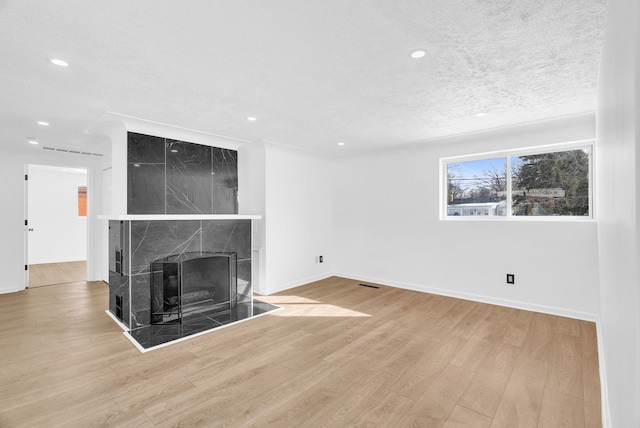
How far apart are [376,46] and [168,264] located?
3210 millimetres

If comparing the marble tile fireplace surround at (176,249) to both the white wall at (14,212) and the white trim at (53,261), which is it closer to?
the white wall at (14,212)

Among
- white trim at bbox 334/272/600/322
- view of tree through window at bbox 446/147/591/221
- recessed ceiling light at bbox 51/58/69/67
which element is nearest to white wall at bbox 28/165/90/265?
recessed ceiling light at bbox 51/58/69/67

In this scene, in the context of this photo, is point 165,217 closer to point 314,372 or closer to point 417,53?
point 314,372

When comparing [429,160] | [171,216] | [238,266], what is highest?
[429,160]

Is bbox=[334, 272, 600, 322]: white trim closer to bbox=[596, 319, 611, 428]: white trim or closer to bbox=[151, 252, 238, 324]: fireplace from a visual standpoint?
bbox=[596, 319, 611, 428]: white trim

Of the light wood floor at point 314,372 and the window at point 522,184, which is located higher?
the window at point 522,184

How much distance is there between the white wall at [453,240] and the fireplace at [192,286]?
2533 mm

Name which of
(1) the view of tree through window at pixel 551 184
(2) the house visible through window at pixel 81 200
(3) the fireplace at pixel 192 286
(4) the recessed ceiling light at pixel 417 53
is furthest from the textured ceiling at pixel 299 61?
(2) the house visible through window at pixel 81 200

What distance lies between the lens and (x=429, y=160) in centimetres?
488

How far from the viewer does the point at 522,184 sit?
4.21 meters

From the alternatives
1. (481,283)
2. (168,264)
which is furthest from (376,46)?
(481,283)

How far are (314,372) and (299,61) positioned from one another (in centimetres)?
243

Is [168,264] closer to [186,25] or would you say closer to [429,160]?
[186,25]

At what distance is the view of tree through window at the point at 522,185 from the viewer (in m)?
3.81
